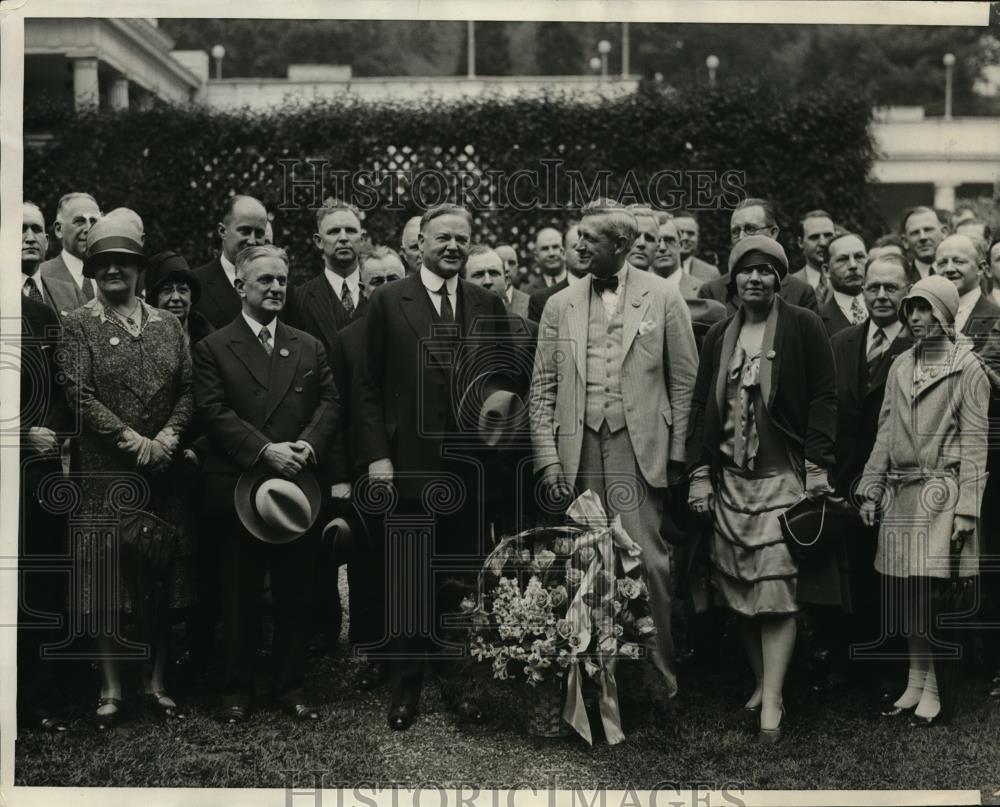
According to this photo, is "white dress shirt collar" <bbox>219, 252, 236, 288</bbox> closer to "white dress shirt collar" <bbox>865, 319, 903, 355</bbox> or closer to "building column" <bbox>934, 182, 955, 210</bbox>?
"white dress shirt collar" <bbox>865, 319, 903, 355</bbox>

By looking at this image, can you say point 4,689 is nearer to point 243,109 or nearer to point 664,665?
point 664,665

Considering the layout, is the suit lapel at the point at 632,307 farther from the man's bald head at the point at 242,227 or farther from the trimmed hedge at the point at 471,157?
the trimmed hedge at the point at 471,157

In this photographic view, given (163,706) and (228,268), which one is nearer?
(163,706)

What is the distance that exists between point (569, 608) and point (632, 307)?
144 cm

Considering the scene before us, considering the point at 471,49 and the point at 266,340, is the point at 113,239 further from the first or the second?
the point at 471,49

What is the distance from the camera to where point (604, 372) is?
617 centimetres

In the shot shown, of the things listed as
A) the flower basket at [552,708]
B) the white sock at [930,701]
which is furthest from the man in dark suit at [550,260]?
the white sock at [930,701]

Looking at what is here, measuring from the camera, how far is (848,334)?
6.81 m

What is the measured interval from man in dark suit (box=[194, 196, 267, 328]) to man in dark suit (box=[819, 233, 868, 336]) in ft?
10.4

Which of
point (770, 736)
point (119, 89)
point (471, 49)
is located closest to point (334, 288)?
point (770, 736)

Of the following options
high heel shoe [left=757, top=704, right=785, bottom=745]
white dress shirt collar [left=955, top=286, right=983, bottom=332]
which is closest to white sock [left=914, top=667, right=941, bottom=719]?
high heel shoe [left=757, top=704, right=785, bottom=745]

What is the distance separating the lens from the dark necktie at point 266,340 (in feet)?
20.5

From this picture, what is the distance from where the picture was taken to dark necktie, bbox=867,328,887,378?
6.61 metres

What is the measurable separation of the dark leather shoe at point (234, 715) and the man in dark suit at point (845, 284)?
12.2 feet
